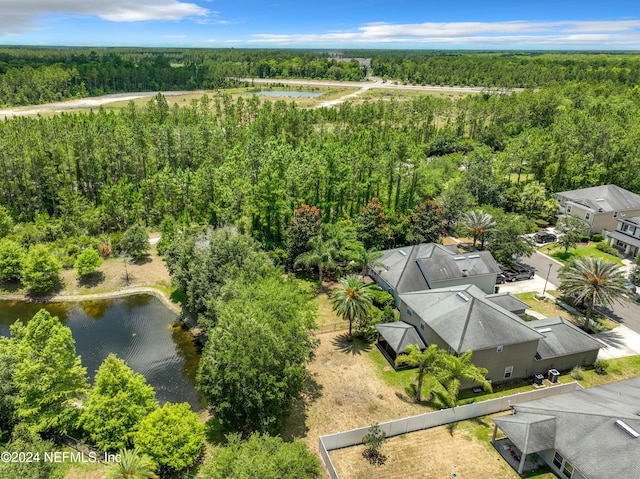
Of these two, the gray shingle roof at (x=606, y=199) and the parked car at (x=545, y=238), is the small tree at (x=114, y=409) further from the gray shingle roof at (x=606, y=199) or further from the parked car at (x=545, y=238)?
the gray shingle roof at (x=606, y=199)

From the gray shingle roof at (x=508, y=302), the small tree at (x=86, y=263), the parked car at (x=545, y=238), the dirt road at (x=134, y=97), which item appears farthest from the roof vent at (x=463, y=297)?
the dirt road at (x=134, y=97)

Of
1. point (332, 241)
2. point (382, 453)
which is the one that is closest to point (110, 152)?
point (332, 241)

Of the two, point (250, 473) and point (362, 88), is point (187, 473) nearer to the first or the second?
point (250, 473)

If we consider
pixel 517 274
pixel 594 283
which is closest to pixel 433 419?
pixel 594 283

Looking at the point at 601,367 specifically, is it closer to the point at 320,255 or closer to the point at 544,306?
the point at 544,306

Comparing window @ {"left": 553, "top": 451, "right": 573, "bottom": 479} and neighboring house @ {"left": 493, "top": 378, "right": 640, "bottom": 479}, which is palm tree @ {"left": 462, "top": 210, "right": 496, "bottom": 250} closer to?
neighboring house @ {"left": 493, "top": 378, "right": 640, "bottom": 479}
